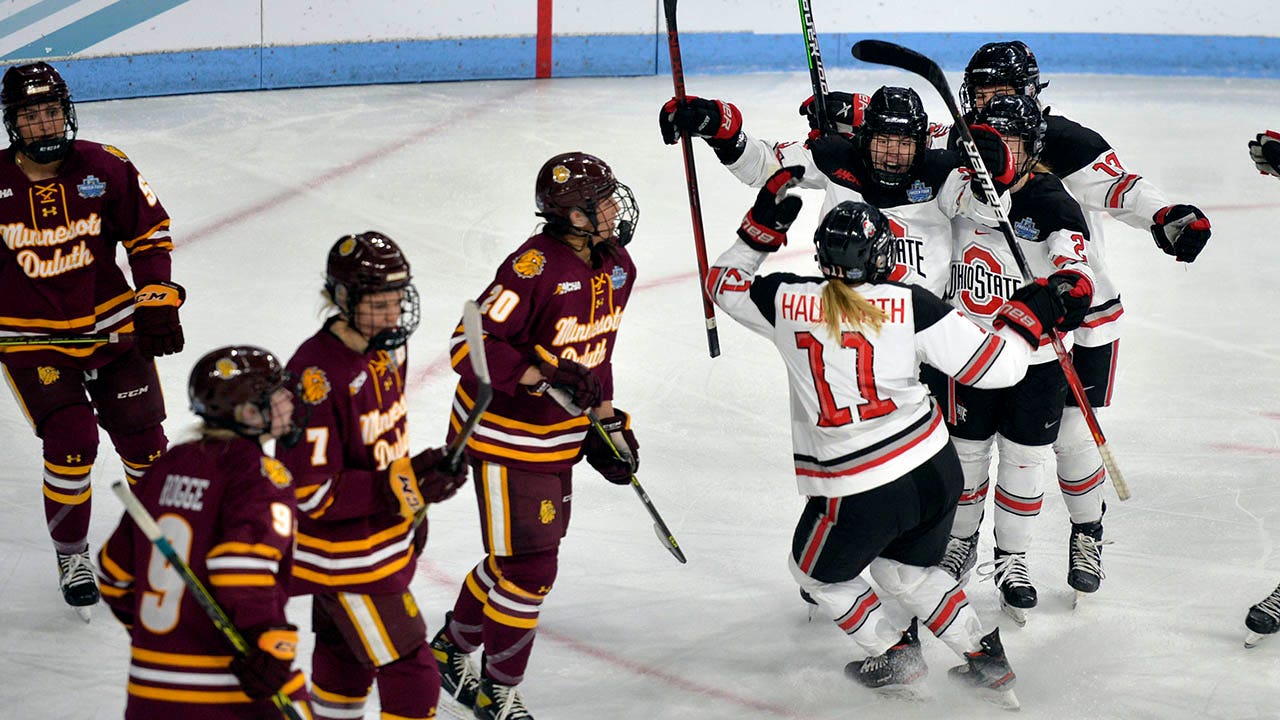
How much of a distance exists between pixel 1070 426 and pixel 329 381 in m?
2.43

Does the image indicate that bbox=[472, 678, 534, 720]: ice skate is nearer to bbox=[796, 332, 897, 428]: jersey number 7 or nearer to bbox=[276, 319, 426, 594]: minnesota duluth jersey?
bbox=[276, 319, 426, 594]: minnesota duluth jersey

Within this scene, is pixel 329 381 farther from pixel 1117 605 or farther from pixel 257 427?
pixel 1117 605

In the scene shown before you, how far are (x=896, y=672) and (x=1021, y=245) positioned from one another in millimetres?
1242

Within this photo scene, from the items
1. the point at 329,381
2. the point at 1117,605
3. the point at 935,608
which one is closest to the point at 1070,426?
the point at 1117,605

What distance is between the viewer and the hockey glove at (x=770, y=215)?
363 centimetres

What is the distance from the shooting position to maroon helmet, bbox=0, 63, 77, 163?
3.80 meters

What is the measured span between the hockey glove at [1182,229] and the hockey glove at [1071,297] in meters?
0.66

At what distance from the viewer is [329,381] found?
294 cm

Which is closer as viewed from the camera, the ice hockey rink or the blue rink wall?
the ice hockey rink

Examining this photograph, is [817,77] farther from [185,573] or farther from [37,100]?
[185,573]

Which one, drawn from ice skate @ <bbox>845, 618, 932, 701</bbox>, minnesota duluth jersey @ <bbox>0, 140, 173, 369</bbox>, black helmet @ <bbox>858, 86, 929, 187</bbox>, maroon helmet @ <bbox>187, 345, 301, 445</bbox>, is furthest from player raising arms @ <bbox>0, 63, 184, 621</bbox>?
ice skate @ <bbox>845, 618, 932, 701</bbox>

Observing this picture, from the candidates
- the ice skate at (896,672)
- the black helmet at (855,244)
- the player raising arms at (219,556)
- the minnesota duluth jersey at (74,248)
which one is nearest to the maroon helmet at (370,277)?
the player raising arms at (219,556)

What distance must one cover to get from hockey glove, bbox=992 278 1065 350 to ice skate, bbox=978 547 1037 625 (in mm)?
933

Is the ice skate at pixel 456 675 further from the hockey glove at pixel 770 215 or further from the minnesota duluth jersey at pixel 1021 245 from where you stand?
the minnesota duluth jersey at pixel 1021 245
